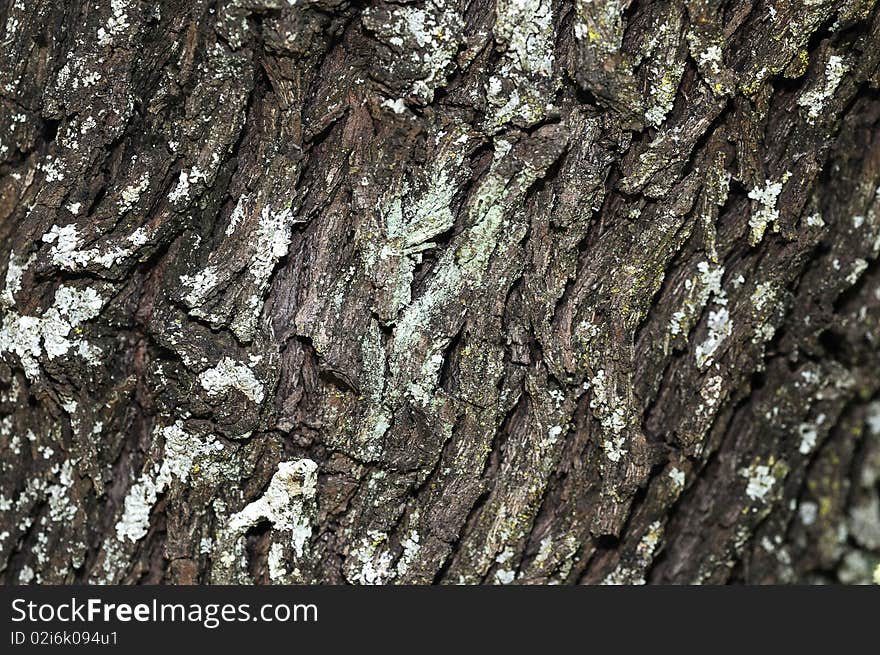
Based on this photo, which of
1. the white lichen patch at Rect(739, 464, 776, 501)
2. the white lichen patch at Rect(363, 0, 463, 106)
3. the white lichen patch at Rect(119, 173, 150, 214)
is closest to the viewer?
the white lichen patch at Rect(363, 0, 463, 106)

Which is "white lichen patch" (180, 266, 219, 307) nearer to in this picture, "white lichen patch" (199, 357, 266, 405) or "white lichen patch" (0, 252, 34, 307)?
"white lichen patch" (199, 357, 266, 405)

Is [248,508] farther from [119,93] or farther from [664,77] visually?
[664,77]

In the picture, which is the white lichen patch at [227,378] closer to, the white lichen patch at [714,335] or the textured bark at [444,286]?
the textured bark at [444,286]

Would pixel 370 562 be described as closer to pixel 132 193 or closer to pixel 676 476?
pixel 676 476

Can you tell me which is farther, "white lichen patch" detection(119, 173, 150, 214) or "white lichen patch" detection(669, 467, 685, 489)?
"white lichen patch" detection(669, 467, 685, 489)

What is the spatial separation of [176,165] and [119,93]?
172 millimetres

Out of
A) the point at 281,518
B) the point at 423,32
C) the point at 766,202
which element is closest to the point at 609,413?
the point at 766,202

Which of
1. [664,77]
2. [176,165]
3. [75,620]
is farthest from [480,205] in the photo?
[75,620]

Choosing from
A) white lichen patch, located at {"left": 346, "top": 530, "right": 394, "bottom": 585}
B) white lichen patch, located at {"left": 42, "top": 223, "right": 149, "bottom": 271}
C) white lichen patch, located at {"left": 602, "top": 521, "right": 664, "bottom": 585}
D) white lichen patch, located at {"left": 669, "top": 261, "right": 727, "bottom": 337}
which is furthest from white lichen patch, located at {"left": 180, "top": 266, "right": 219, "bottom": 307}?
white lichen patch, located at {"left": 602, "top": 521, "right": 664, "bottom": 585}

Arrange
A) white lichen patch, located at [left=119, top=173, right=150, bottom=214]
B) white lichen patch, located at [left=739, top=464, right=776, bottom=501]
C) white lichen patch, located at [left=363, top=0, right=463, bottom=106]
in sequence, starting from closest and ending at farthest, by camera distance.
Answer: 1. white lichen patch, located at [left=363, top=0, right=463, bottom=106]
2. white lichen patch, located at [left=119, top=173, right=150, bottom=214]
3. white lichen patch, located at [left=739, top=464, right=776, bottom=501]

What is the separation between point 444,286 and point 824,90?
0.81 m

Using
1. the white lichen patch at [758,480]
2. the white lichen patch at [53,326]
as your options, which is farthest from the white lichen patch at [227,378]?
the white lichen patch at [758,480]

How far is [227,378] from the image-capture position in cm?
155

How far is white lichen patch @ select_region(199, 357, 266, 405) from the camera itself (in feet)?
5.08
